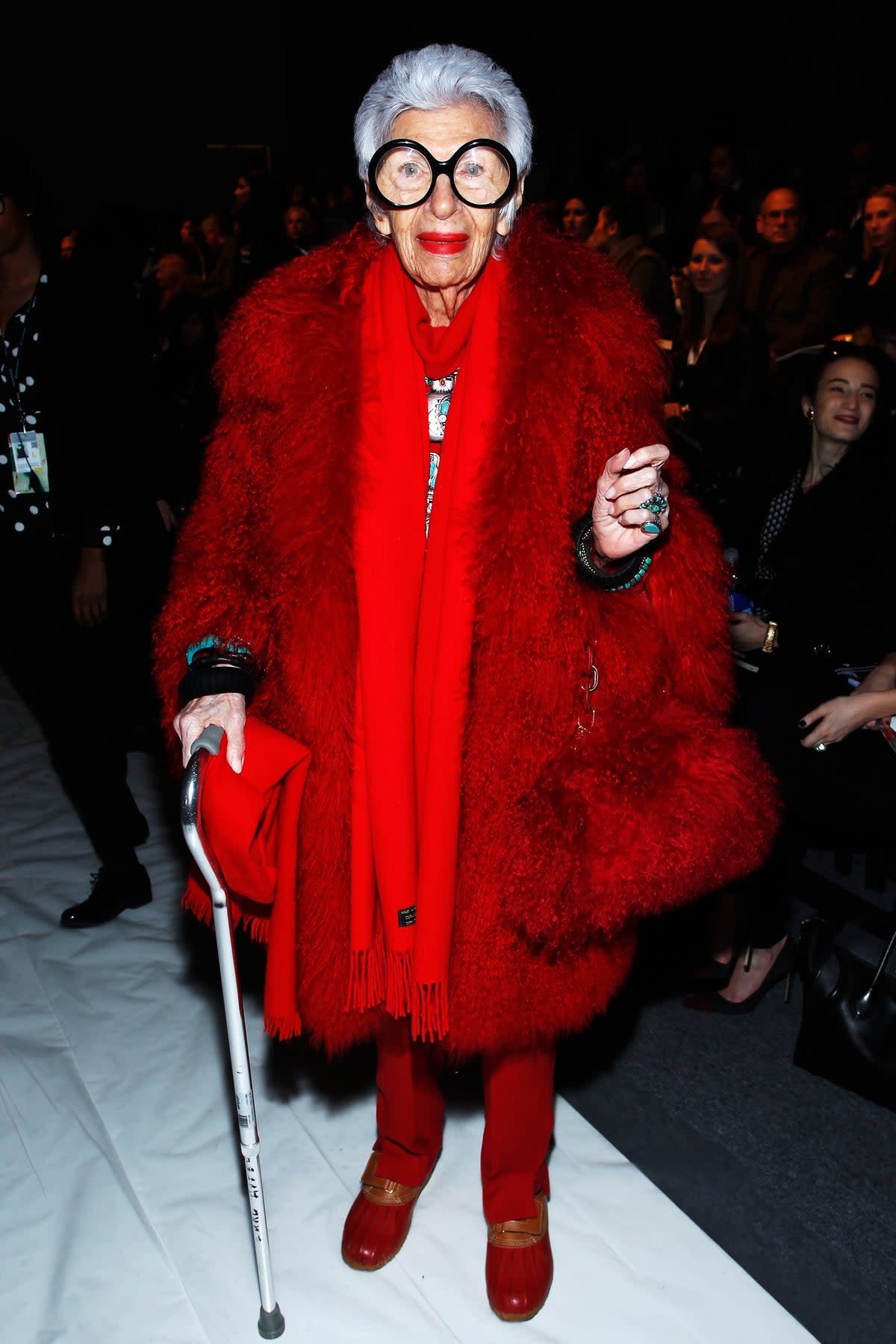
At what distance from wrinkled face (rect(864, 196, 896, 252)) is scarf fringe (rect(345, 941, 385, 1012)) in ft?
14.0

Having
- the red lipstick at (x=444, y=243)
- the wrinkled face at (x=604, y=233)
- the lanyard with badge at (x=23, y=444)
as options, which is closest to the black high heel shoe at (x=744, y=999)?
the red lipstick at (x=444, y=243)

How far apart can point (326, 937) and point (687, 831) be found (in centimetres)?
54

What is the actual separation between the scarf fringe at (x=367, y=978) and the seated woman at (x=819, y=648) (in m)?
1.11

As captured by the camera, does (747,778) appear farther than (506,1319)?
No

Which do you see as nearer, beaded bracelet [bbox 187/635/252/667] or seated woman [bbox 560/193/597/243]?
beaded bracelet [bbox 187/635/252/667]

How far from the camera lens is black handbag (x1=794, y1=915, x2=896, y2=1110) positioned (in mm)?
2080

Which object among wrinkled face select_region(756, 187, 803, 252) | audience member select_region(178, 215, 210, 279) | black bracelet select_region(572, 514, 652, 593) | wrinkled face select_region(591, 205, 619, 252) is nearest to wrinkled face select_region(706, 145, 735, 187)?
wrinkled face select_region(591, 205, 619, 252)

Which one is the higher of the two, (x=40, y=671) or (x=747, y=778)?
(x=747, y=778)

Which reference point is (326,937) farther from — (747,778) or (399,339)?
(399,339)

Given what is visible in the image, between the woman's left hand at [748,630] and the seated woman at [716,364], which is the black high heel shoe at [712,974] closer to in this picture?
the woman's left hand at [748,630]

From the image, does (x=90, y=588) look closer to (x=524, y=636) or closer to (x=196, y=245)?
(x=524, y=636)

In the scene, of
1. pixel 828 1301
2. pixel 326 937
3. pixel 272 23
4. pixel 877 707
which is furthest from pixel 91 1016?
pixel 272 23

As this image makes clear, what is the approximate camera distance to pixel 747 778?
143cm

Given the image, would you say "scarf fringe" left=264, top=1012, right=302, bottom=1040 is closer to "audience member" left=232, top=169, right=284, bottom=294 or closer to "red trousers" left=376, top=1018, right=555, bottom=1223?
"red trousers" left=376, top=1018, right=555, bottom=1223
